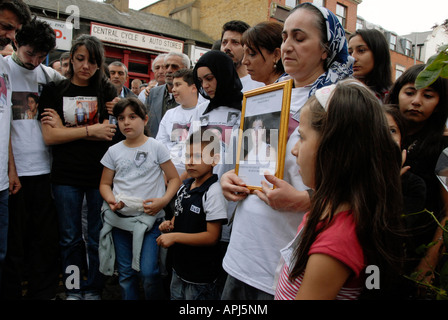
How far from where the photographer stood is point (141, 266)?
2377 mm

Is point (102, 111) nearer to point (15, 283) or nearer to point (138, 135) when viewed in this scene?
point (138, 135)

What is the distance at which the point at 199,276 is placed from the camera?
2.09m

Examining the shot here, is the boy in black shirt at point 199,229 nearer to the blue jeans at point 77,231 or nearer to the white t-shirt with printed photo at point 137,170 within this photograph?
the white t-shirt with printed photo at point 137,170

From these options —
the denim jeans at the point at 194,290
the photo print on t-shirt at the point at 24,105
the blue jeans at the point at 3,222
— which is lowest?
the denim jeans at the point at 194,290

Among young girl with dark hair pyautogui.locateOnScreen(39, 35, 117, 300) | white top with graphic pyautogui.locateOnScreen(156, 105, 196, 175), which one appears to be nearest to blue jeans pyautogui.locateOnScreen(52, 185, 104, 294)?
young girl with dark hair pyautogui.locateOnScreen(39, 35, 117, 300)

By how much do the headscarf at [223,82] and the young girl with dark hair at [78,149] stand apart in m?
0.99

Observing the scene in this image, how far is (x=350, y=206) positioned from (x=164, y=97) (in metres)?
3.38

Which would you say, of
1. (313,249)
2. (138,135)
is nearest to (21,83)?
(138,135)

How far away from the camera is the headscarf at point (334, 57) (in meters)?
1.43

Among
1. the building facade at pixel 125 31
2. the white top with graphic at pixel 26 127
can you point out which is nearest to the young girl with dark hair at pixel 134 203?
the white top with graphic at pixel 26 127

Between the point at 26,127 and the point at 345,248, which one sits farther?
the point at 26,127

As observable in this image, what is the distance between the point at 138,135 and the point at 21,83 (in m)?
1.08

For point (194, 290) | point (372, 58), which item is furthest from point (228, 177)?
point (372, 58)

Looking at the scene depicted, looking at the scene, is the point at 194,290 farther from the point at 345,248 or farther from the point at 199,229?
the point at 345,248
